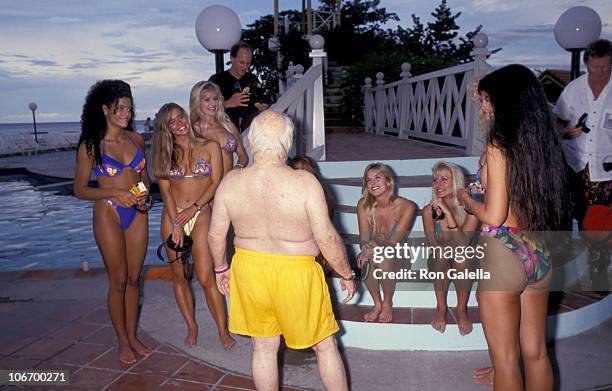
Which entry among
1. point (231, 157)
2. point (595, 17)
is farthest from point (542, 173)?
point (595, 17)

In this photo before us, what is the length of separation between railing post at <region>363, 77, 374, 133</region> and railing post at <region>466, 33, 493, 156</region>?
5.91 meters

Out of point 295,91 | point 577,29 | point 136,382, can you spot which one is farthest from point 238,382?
point 577,29

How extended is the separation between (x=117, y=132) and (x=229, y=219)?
144 cm

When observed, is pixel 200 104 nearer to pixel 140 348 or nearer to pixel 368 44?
pixel 140 348

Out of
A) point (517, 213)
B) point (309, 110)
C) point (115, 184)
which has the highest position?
point (309, 110)

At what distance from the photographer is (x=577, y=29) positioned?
5777 mm

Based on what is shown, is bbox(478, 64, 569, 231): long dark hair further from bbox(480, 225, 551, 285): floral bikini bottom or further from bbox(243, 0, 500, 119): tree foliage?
bbox(243, 0, 500, 119): tree foliage

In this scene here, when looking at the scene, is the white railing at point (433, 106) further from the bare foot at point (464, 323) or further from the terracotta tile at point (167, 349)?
the terracotta tile at point (167, 349)

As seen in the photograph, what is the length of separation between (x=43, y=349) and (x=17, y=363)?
0.22 m

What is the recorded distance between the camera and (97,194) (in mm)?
3285

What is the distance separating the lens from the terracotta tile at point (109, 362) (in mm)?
3441

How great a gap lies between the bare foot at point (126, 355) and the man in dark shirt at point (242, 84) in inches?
86.0

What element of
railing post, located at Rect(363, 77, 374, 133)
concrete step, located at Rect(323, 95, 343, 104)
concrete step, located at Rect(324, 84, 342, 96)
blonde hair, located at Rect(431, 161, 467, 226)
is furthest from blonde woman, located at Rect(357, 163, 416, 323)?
concrete step, located at Rect(324, 84, 342, 96)

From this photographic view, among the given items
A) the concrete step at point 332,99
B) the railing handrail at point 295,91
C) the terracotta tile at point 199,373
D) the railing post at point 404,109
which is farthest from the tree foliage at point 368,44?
the terracotta tile at point 199,373
